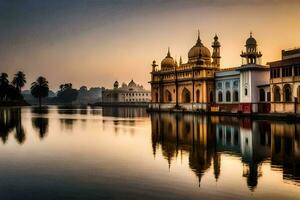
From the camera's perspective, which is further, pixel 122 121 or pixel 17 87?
pixel 17 87

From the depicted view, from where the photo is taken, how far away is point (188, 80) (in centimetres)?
9156

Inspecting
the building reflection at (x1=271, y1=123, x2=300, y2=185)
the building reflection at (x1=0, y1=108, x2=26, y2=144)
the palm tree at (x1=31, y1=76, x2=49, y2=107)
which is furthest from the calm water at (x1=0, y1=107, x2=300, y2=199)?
the palm tree at (x1=31, y1=76, x2=49, y2=107)

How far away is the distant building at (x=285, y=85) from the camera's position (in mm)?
55281

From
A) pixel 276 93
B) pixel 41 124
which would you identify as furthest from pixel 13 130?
pixel 276 93

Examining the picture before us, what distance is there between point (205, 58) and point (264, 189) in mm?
81728

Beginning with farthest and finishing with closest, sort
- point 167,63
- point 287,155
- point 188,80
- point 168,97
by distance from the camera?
1. point 167,63
2. point 168,97
3. point 188,80
4. point 287,155

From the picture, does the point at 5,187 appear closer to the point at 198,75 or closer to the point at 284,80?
the point at 284,80

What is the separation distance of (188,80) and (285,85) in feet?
117

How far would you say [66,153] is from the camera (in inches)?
1015

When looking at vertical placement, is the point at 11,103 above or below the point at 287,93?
below

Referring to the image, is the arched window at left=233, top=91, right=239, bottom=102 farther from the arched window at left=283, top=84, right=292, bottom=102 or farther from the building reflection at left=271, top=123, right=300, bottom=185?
the building reflection at left=271, top=123, right=300, bottom=185

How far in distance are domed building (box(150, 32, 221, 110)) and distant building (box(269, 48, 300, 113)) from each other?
25143 millimetres

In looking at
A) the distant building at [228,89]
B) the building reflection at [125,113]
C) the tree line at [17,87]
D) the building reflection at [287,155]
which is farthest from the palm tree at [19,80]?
the building reflection at [287,155]

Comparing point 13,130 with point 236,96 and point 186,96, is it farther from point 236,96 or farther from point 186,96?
point 186,96
